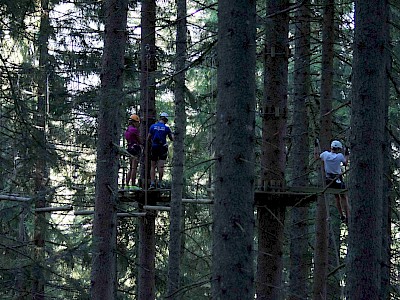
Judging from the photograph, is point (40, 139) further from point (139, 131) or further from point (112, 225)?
point (139, 131)

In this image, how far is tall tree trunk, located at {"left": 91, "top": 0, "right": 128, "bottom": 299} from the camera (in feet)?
25.3

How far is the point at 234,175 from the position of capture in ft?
15.5

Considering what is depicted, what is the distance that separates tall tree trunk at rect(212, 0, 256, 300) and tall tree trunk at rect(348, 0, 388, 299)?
1.08m

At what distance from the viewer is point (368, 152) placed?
17.1ft

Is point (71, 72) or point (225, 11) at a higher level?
point (71, 72)

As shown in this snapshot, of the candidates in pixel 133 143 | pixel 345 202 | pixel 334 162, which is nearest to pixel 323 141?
pixel 334 162

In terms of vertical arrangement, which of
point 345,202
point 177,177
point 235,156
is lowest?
point 345,202

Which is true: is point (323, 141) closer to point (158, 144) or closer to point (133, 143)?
point (158, 144)

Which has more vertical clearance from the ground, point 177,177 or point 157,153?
point 157,153

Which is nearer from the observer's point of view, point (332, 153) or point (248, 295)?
point (248, 295)

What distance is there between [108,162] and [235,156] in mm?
3299

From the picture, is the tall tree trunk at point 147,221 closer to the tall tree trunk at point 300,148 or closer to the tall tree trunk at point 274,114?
the tall tree trunk at point 300,148

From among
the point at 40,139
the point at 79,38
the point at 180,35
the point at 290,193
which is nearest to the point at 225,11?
the point at 290,193

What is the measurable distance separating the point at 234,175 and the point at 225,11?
4.52ft
